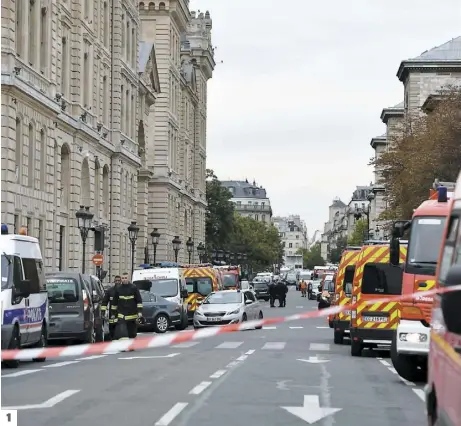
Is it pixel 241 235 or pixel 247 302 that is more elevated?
pixel 241 235

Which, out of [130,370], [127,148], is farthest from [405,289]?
[127,148]

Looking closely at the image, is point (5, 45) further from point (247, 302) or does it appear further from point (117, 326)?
point (117, 326)

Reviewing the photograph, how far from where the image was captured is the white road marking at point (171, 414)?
12.5 m

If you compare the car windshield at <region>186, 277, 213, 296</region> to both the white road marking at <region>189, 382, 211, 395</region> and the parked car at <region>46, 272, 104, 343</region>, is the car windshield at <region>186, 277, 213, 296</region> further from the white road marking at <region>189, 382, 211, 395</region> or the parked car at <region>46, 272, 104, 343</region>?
the white road marking at <region>189, 382, 211, 395</region>

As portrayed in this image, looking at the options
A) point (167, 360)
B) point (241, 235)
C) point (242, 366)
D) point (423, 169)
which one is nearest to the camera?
point (242, 366)

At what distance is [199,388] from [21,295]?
5.73 m

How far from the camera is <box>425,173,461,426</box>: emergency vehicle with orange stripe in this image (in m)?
5.85

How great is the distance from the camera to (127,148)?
70938 millimetres

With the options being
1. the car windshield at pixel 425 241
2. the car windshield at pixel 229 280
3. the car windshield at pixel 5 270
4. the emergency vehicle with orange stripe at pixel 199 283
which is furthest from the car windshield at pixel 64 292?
the car windshield at pixel 229 280

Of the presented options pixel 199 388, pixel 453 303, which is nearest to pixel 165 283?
pixel 199 388

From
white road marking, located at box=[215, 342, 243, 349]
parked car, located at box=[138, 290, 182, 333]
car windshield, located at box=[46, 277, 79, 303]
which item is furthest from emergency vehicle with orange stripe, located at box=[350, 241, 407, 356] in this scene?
parked car, located at box=[138, 290, 182, 333]

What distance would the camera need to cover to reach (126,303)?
28.1 meters

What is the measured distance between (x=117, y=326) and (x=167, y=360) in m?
4.62

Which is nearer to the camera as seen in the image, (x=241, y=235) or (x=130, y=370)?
(x=130, y=370)
